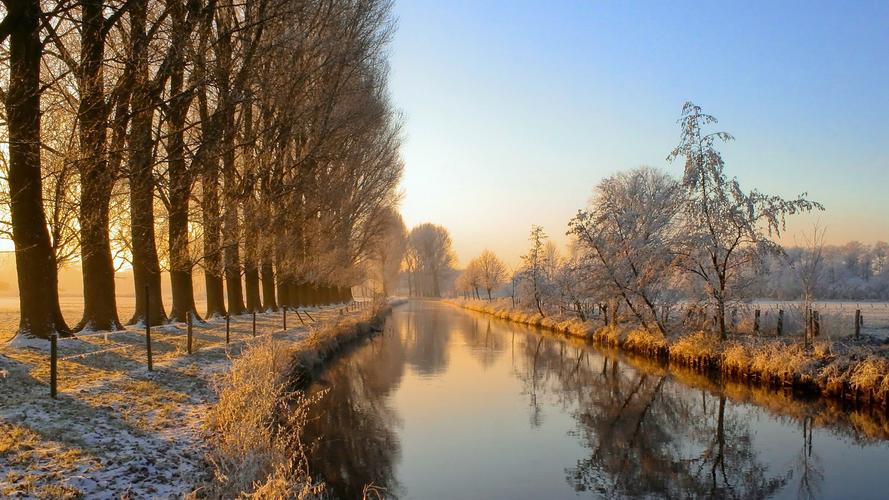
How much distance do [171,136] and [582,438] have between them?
12.4 meters

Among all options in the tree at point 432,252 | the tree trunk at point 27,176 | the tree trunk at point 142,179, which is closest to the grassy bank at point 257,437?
the tree trunk at point 142,179

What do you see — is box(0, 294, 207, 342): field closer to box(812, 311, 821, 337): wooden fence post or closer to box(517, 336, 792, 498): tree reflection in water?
box(517, 336, 792, 498): tree reflection in water

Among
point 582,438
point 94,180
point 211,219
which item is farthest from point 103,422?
point 211,219

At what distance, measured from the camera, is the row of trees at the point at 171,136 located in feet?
37.5

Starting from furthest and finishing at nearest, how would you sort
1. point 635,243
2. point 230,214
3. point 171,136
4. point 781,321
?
1. point 635,243
2. point 781,321
3. point 230,214
4. point 171,136

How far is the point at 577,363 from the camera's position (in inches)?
867

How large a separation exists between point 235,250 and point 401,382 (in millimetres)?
7308

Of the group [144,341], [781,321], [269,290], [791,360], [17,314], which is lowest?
[791,360]

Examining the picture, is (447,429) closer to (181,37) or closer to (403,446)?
(403,446)

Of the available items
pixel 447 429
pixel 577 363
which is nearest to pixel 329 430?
pixel 447 429

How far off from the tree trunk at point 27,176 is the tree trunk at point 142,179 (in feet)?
5.77

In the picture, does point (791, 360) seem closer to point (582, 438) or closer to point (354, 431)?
point (582, 438)

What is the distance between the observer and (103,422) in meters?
7.94

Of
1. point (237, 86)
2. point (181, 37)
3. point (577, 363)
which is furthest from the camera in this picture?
point (577, 363)
